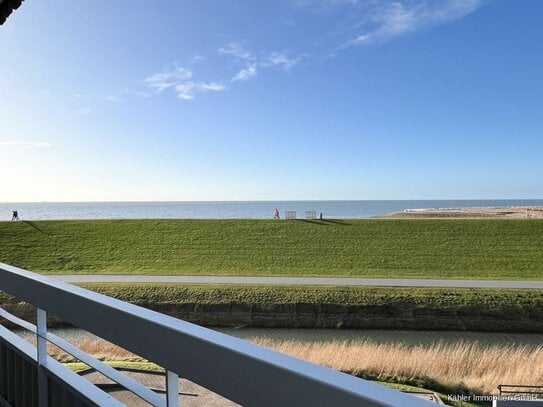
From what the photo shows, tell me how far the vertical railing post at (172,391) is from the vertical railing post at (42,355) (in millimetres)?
899

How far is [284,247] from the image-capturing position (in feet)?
77.2

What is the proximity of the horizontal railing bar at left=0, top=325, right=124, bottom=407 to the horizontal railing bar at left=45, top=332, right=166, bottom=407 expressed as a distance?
0.29 feet

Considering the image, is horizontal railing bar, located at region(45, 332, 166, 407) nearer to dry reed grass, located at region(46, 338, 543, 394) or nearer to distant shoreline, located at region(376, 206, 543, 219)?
dry reed grass, located at region(46, 338, 543, 394)

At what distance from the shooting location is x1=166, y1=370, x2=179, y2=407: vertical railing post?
0.96 meters

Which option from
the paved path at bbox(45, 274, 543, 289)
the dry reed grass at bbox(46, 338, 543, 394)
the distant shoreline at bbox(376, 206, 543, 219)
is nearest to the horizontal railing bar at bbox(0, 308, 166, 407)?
the dry reed grass at bbox(46, 338, 543, 394)

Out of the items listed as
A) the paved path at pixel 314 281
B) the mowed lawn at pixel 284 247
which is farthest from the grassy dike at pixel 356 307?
the mowed lawn at pixel 284 247

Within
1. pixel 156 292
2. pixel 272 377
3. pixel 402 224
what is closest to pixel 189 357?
pixel 272 377

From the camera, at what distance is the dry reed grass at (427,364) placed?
808 cm

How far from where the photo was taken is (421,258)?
842 inches

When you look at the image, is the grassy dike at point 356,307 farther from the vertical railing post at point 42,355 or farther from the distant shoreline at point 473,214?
the distant shoreline at point 473,214

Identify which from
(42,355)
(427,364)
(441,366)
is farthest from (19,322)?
(441,366)

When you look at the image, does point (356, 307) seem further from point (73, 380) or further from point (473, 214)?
point (473, 214)

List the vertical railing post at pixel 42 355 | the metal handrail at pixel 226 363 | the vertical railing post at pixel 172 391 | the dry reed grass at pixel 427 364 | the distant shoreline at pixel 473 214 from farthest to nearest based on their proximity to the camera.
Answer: the distant shoreline at pixel 473 214 < the dry reed grass at pixel 427 364 < the vertical railing post at pixel 42 355 < the vertical railing post at pixel 172 391 < the metal handrail at pixel 226 363

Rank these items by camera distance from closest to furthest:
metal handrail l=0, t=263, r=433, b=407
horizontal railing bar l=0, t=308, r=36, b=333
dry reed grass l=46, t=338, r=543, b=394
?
metal handrail l=0, t=263, r=433, b=407 → horizontal railing bar l=0, t=308, r=36, b=333 → dry reed grass l=46, t=338, r=543, b=394
